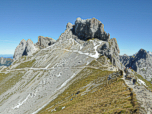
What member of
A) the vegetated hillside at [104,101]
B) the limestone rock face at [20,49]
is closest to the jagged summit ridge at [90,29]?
the limestone rock face at [20,49]

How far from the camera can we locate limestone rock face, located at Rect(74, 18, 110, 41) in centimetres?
15012

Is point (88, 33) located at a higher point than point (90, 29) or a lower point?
lower

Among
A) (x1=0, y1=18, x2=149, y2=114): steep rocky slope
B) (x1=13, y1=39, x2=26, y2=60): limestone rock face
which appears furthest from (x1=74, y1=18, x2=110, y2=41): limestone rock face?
(x1=13, y1=39, x2=26, y2=60): limestone rock face

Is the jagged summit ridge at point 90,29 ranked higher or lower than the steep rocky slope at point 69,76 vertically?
higher

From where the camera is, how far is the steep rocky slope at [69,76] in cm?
4079

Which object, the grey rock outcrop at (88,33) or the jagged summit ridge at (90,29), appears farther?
the jagged summit ridge at (90,29)

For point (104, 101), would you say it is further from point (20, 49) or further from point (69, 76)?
point (20, 49)

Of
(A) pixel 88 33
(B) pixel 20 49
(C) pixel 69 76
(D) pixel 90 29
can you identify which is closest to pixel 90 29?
(D) pixel 90 29

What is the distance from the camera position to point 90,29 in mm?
153125

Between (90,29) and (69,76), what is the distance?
94391mm

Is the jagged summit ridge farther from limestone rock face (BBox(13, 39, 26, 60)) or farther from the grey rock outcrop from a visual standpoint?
limestone rock face (BBox(13, 39, 26, 60))

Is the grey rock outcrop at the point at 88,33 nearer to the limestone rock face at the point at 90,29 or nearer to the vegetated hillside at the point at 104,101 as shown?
the limestone rock face at the point at 90,29

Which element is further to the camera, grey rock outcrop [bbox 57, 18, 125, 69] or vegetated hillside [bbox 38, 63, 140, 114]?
grey rock outcrop [bbox 57, 18, 125, 69]

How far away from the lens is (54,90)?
71375mm
